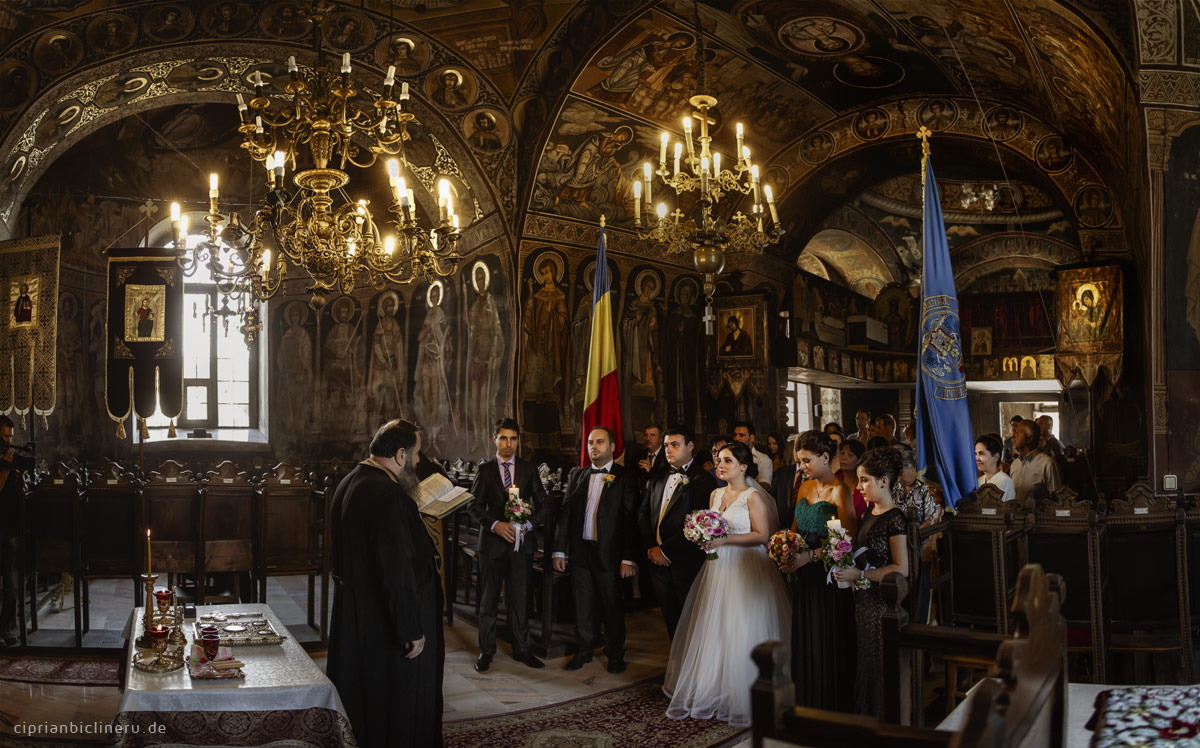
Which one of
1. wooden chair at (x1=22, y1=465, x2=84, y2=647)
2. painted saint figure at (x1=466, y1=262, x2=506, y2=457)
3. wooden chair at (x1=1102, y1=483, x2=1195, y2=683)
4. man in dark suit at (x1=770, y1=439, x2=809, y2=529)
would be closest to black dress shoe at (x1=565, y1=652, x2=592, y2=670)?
man in dark suit at (x1=770, y1=439, x2=809, y2=529)

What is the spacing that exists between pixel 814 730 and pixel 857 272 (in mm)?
19729

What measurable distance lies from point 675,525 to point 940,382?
7.53 ft

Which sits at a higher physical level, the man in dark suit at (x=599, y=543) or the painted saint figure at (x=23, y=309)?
the painted saint figure at (x=23, y=309)

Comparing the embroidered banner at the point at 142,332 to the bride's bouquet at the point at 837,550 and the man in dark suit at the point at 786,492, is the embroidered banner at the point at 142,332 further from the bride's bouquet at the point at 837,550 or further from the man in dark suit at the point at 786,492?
the bride's bouquet at the point at 837,550

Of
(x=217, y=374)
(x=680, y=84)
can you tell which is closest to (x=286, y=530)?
(x=680, y=84)

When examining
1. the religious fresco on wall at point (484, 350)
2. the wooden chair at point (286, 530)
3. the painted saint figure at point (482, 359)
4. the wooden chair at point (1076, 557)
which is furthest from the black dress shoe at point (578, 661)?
the painted saint figure at point (482, 359)

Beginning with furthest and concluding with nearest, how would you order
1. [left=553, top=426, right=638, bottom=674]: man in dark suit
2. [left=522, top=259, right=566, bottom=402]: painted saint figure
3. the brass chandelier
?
1. [left=522, top=259, right=566, bottom=402]: painted saint figure
2. [left=553, top=426, right=638, bottom=674]: man in dark suit
3. the brass chandelier

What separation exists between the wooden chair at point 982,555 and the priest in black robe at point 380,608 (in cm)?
349

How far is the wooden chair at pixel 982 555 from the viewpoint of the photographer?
593cm

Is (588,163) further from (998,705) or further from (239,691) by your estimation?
Result: (998,705)

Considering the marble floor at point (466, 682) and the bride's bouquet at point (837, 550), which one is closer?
the bride's bouquet at point (837, 550)

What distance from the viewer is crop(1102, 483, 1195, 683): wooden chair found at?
6.08 m

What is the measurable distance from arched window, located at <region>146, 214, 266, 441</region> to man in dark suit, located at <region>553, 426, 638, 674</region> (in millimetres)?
9104

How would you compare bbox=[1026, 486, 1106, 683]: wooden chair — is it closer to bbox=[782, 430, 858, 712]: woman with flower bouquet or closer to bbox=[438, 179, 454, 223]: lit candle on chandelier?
bbox=[782, 430, 858, 712]: woman with flower bouquet
